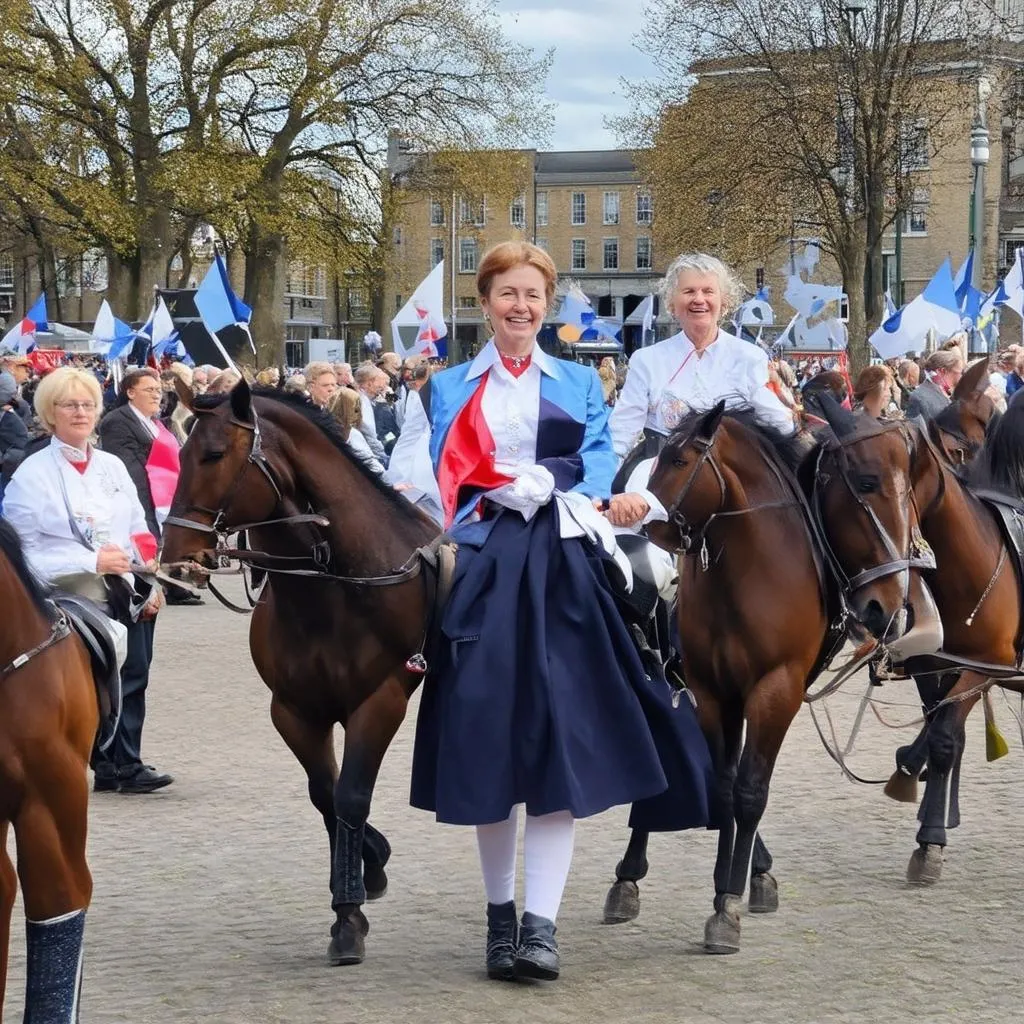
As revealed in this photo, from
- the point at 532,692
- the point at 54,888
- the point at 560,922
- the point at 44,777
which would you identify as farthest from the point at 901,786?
the point at 44,777

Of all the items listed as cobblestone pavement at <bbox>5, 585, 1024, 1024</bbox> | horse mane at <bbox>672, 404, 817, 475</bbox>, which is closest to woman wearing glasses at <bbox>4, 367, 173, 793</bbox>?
cobblestone pavement at <bbox>5, 585, 1024, 1024</bbox>

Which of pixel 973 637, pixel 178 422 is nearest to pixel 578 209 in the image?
pixel 178 422

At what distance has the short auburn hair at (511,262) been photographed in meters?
5.58

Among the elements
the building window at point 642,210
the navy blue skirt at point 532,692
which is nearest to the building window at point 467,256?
the building window at point 642,210

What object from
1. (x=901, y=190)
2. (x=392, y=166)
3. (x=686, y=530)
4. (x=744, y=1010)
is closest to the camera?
(x=744, y=1010)

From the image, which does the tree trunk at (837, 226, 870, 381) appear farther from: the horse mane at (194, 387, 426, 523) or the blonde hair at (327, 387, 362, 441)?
the horse mane at (194, 387, 426, 523)

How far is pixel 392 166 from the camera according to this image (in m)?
42.8

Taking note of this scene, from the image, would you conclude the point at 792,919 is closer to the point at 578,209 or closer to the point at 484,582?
the point at 484,582

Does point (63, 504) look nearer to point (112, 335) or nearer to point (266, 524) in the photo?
point (266, 524)

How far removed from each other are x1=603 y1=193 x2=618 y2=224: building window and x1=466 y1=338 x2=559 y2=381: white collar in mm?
115548

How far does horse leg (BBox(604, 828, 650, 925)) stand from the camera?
6.29 m

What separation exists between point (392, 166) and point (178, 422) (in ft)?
92.6

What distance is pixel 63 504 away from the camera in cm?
615

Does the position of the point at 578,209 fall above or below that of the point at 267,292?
above
